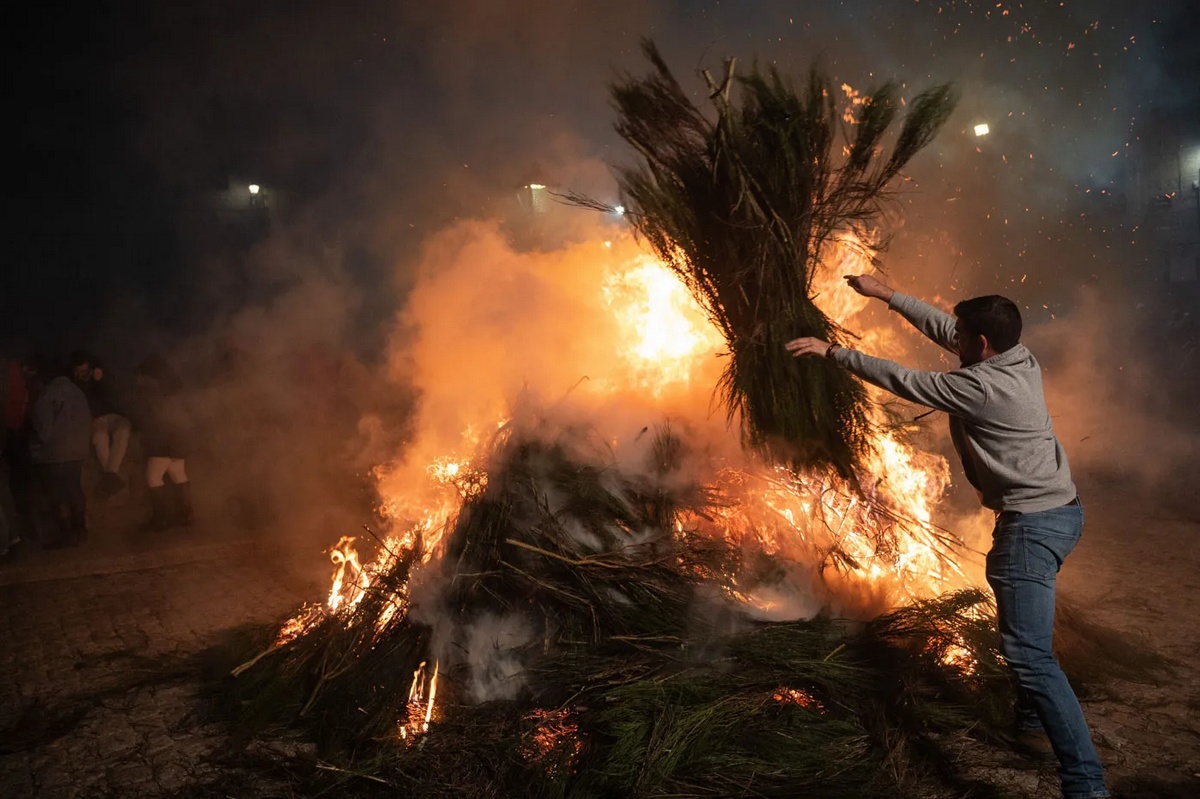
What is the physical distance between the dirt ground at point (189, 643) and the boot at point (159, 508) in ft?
0.84

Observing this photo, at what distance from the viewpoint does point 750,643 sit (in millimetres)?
3572

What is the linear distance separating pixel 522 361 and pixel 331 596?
7.26 ft

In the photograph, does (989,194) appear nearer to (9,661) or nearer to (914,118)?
(914,118)

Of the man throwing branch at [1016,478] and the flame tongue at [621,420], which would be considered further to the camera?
the flame tongue at [621,420]

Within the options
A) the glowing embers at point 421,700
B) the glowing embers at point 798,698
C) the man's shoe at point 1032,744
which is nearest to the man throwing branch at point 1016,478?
the man's shoe at point 1032,744

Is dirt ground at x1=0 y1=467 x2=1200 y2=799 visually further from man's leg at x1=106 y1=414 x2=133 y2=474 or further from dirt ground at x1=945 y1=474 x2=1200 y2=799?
man's leg at x1=106 y1=414 x2=133 y2=474

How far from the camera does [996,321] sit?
118 inches

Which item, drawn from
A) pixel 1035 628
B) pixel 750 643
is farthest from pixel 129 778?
pixel 1035 628

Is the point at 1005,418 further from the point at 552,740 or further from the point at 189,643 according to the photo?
the point at 189,643

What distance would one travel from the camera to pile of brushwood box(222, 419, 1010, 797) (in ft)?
9.88

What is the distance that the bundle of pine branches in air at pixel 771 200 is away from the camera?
3596 millimetres

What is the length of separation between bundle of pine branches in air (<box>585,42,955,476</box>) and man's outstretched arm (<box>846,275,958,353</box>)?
254mm

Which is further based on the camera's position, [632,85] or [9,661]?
[9,661]

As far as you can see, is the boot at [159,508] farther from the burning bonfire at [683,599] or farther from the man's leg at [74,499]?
the burning bonfire at [683,599]
